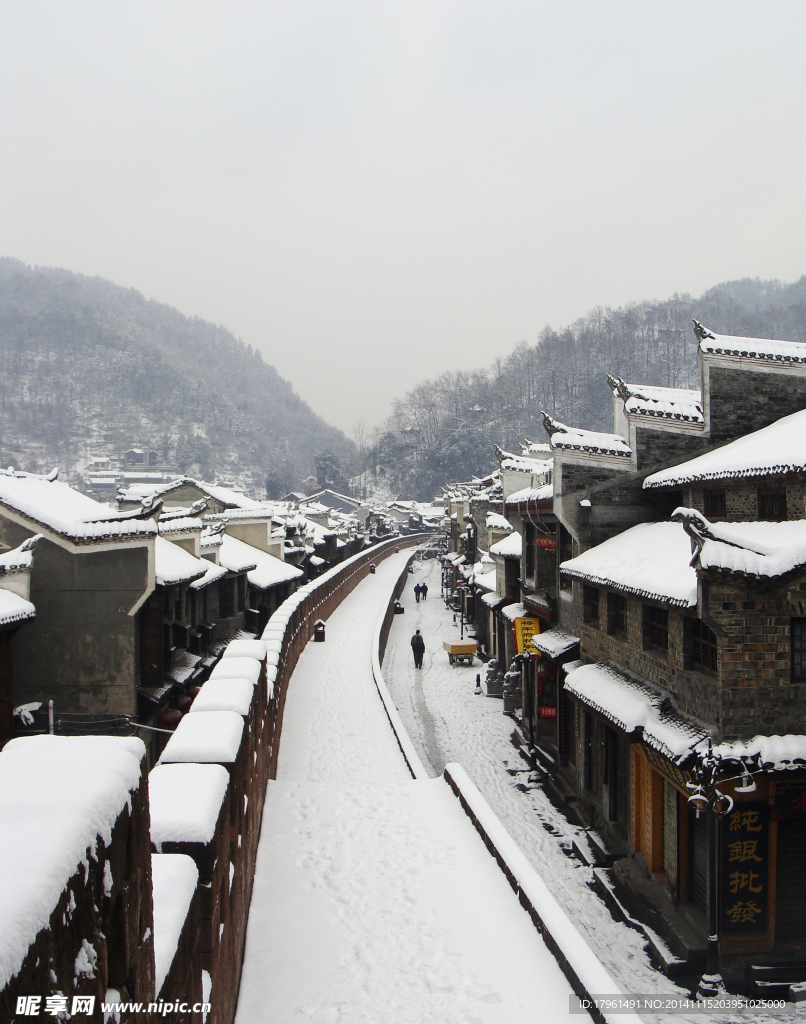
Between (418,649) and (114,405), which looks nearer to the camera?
(418,649)

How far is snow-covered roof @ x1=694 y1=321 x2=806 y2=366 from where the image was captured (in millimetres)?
15883

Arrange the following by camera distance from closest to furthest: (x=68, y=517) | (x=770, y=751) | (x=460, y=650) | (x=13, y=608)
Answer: (x=770, y=751) < (x=13, y=608) < (x=68, y=517) < (x=460, y=650)

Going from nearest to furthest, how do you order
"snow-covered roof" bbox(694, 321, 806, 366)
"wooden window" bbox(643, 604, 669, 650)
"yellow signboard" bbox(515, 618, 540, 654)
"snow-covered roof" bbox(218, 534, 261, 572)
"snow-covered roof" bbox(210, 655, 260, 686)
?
"snow-covered roof" bbox(210, 655, 260, 686) → "wooden window" bbox(643, 604, 669, 650) → "snow-covered roof" bbox(694, 321, 806, 366) → "yellow signboard" bbox(515, 618, 540, 654) → "snow-covered roof" bbox(218, 534, 261, 572)

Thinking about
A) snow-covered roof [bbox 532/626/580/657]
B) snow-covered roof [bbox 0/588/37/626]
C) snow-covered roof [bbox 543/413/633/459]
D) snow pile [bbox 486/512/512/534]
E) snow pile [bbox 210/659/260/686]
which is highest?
snow-covered roof [bbox 543/413/633/459]

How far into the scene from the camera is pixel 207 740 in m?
6.29

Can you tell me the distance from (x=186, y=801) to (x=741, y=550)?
8.48 meters

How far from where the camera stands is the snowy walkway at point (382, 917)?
6188 millimetres

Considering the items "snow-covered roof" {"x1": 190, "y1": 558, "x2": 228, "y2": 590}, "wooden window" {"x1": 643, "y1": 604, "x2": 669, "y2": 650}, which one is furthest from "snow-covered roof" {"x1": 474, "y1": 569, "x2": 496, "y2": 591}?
"wooden window" {"x1": 643, "y1": 604, "x2": 669, "y2": 650}

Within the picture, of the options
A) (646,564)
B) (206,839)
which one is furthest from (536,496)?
(206,839)

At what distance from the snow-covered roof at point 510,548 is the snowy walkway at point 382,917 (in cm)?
1355

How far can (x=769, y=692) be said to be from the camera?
1069cm

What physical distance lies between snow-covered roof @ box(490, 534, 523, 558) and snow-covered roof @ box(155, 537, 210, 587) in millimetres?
10799

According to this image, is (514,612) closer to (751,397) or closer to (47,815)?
(751,397)

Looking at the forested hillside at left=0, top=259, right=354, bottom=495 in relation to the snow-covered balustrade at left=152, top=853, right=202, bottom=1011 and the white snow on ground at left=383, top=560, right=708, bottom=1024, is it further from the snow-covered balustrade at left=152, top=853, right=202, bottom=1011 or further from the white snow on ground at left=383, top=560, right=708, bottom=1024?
the snow-covered balustrade at left=152, top=853, right=202, bottom=1011
